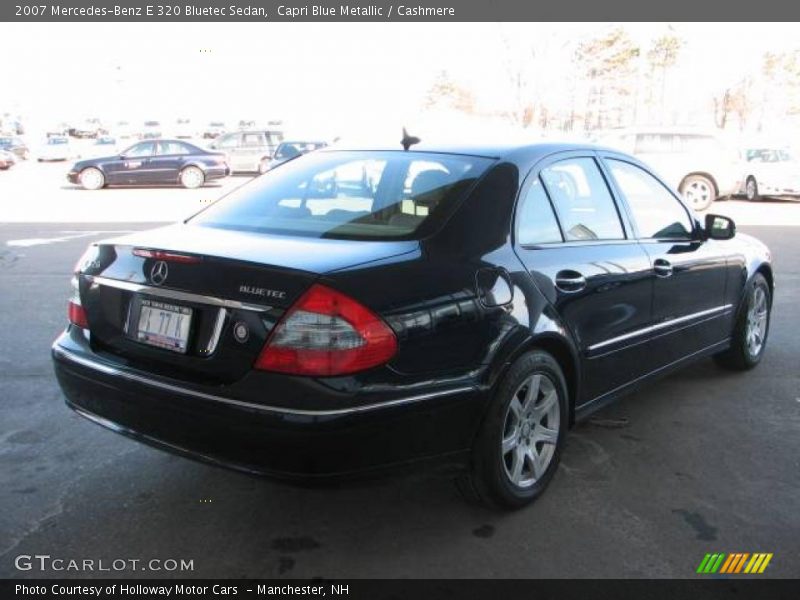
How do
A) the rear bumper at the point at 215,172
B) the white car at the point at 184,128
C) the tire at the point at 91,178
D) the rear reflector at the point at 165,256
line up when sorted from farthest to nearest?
the white car at the point at 184,128 < the rear bumper at the point at 215,172 < the tire at the point at 91,178 < the rear reflector at the point at 165,256

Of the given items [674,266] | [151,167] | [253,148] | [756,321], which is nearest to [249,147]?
[253,148]

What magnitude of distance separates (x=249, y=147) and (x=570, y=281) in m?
22.8

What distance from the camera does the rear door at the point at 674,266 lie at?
398cm

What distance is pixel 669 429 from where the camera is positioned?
161 inches

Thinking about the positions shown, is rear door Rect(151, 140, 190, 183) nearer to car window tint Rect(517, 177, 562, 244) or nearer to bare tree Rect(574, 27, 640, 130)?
car window tint Rect(517, 177, 562, 244)

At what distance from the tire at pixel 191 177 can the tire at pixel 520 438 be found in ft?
64.8

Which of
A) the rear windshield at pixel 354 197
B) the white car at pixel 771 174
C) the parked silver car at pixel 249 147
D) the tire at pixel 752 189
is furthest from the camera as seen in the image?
the parked silver car at pixel 249 147

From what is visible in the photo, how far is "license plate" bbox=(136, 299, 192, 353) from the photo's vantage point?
266cm

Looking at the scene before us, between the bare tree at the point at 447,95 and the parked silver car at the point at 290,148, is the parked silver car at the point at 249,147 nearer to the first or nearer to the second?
the parked silver car at the point at 290,148

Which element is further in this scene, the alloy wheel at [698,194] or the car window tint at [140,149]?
the car window tint at [140,149]

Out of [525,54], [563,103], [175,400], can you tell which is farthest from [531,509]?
[563,103]

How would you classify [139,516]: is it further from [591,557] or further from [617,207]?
[617,207]

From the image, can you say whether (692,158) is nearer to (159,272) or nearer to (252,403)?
(159,272)

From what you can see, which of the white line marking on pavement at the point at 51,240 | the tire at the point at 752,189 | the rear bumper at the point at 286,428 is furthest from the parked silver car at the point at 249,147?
the rear bumper at the point at 286,428
